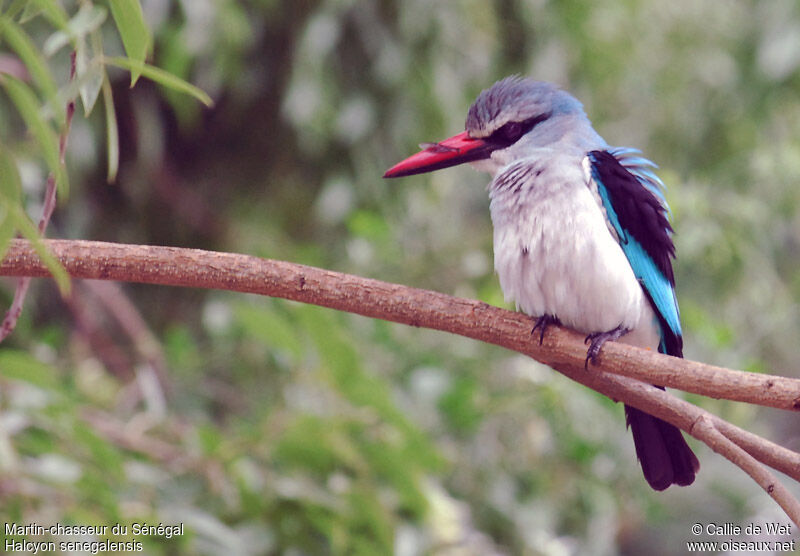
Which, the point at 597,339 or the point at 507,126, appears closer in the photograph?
the point at 597,339

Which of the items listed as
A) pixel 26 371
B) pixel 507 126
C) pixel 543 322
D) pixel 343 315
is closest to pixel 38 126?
pixel 543 322

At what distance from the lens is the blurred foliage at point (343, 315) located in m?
2.08

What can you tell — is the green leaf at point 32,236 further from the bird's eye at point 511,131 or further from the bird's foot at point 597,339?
the bird's eye at point 511,131

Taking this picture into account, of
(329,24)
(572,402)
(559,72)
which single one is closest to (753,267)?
(559,72)

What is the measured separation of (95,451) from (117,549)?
0.20 m

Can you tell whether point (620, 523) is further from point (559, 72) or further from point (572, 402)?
point (559, 72)

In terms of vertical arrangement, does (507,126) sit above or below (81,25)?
above

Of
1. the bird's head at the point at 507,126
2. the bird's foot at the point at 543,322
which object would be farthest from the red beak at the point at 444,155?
the bird's foot at the point at 543,322

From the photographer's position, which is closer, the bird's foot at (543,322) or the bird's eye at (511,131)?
the bird's foot at (543,322)

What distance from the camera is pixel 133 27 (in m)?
0.92

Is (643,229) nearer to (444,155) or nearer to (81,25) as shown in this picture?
(444,155)

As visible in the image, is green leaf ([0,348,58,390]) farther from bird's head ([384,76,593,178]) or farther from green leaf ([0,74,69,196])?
green leaf ([0,74,69,196])

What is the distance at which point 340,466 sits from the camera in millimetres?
2154

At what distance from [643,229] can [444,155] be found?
413 mm
